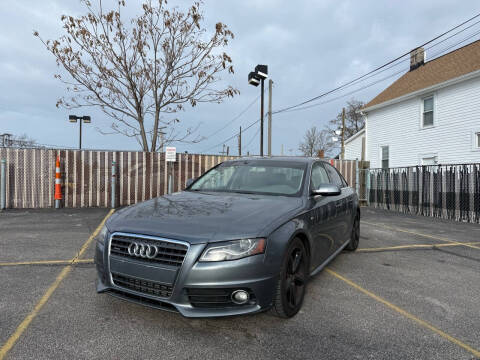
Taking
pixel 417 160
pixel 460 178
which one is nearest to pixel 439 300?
pixel 460 178

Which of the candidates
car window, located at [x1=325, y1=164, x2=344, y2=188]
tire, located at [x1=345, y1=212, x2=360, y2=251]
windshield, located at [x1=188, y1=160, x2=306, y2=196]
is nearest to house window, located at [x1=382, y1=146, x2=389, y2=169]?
tire, located at [x1=345, y1=212, x2=360, y2=251]

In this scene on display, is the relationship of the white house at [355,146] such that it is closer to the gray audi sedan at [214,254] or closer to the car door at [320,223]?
the car door at [320,223]

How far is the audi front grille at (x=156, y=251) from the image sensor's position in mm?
2236

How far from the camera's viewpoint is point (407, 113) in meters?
16.4

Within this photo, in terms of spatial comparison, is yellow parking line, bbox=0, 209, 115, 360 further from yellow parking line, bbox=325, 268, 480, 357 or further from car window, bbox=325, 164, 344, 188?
car window, bbox=325, 164, 344, 188

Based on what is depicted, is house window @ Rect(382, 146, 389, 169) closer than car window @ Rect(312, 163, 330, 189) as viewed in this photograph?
No

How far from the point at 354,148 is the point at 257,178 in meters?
23.6

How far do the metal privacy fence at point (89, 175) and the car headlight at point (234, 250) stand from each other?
906 centimetres

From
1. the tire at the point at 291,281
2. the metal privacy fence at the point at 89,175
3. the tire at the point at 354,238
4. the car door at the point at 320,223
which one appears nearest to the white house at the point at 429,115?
the metal privacy fence at the point at 89,175

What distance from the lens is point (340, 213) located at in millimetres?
4121

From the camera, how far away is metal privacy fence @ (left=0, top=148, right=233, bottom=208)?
9.55 m

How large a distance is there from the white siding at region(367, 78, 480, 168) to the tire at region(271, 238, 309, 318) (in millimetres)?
13877

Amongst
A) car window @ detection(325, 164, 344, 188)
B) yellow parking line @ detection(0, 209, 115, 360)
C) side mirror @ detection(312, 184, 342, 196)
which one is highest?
car window @ detection(325, 164, 344, 188)

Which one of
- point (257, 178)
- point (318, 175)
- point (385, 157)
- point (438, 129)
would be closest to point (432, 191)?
point (438, 129)
